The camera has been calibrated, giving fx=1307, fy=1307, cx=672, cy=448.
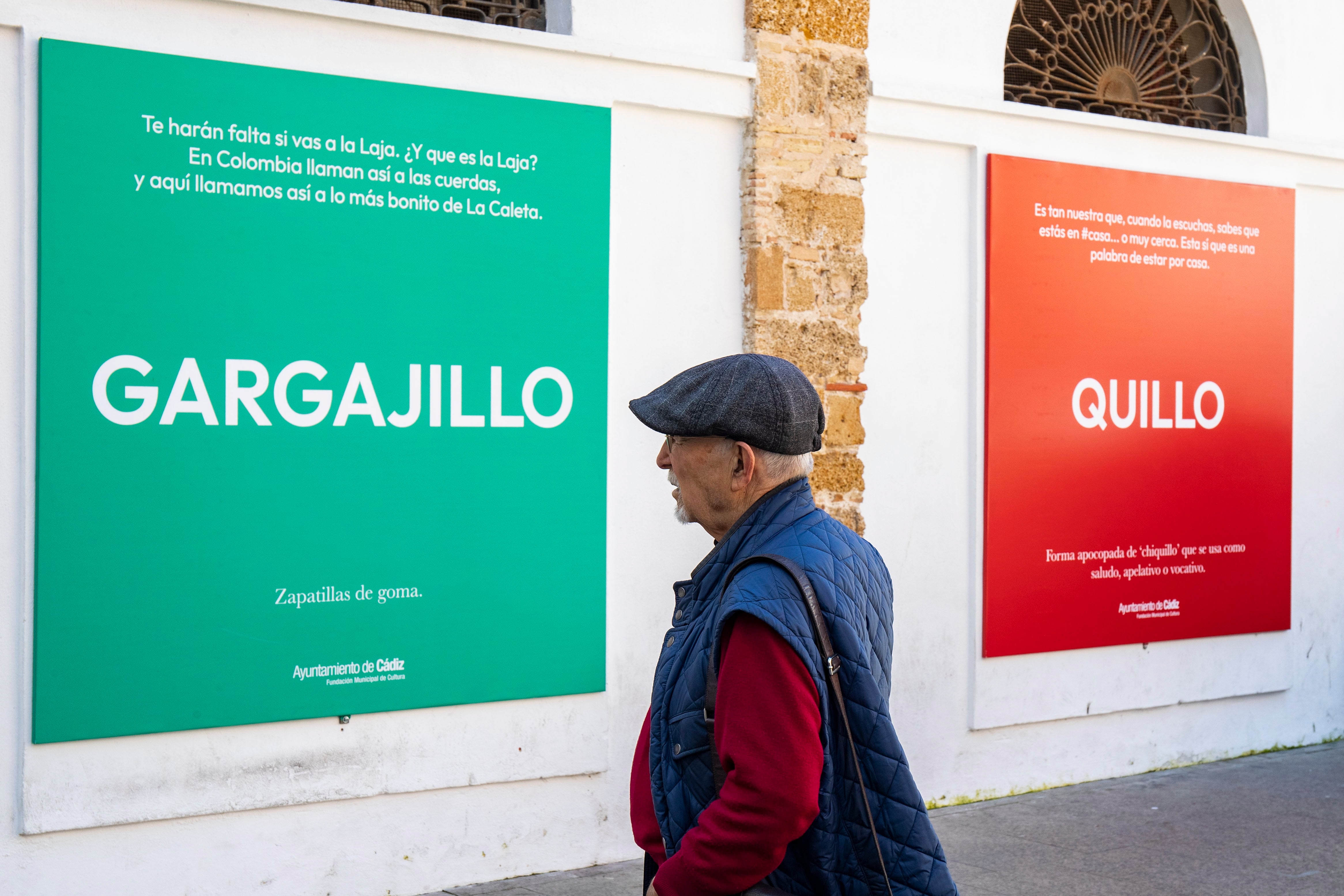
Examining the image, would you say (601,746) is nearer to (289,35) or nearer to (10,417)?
(10,417)

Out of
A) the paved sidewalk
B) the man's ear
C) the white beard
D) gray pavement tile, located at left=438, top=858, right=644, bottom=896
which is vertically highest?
the man's ear

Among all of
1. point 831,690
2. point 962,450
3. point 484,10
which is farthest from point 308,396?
point 962,450

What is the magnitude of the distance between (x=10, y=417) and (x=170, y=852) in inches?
61.9

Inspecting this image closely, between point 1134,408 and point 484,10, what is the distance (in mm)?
3767

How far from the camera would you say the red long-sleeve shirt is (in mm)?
2088

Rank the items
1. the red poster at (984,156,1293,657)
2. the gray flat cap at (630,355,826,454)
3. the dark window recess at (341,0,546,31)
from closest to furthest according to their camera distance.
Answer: the gray flat cap at (630,355,826,454) < the dark window recess at (341,0,546,31) < the red poster at (984,156,1293,657)

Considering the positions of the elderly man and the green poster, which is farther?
the green poster

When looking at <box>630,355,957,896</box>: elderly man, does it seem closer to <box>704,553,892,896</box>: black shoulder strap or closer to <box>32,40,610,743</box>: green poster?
<box>704,553,892,896</box>: black shoulder strap

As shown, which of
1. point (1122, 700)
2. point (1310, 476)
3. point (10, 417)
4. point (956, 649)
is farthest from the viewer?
point (1310, 476)

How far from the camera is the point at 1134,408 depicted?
22.0 ft

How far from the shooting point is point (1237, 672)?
7102 mm

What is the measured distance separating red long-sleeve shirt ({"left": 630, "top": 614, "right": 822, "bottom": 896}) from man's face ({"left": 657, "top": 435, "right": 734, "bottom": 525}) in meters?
0.32

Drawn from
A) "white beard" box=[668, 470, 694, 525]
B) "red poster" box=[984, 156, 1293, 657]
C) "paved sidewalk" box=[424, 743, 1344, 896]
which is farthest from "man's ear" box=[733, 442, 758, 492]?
"red poster" box=[984, 156, 1293, 657]

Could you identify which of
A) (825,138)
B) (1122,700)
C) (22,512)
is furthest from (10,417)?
(1122,700)
